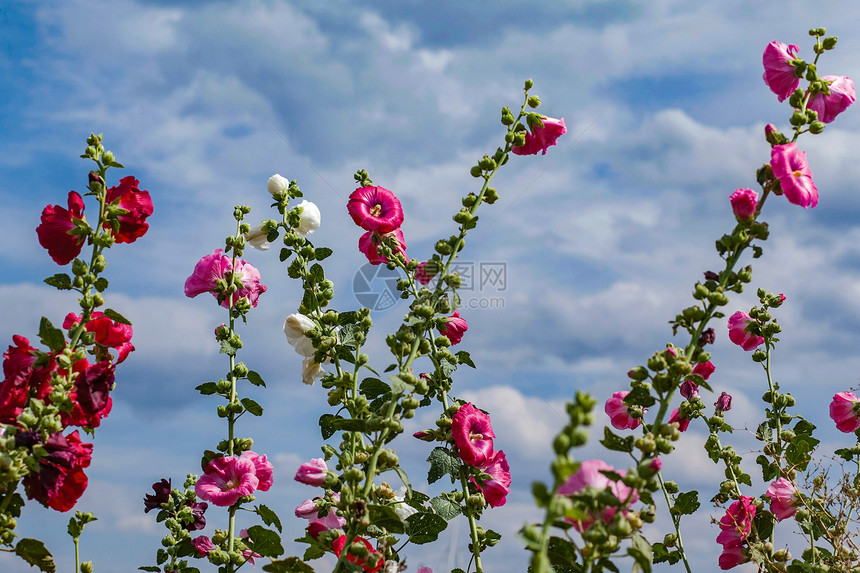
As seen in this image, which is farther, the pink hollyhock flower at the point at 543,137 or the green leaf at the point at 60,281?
the pink hollyhock flower at the point at 543,137

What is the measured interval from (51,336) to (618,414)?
1.88m

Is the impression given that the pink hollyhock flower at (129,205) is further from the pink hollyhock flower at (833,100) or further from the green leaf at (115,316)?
the pink hollyhock flower at (833,100)

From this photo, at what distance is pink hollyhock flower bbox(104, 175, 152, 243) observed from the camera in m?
2.07

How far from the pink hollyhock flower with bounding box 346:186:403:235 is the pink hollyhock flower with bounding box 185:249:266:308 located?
501 millimetres

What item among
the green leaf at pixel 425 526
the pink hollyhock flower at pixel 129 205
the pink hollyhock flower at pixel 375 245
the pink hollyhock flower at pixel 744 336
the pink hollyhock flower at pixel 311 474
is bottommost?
the green leaf at pixel 425 526

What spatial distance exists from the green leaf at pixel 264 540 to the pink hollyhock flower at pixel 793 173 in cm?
197

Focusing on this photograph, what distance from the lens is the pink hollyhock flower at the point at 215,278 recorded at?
2752mm

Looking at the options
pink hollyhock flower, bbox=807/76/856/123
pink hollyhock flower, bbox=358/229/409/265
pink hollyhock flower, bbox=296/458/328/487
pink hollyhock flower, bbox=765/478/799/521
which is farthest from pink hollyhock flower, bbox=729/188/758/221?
pink hollyhock flower, bbox=765/478/799/521

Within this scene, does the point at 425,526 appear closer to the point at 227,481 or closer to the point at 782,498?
the point at 227,481

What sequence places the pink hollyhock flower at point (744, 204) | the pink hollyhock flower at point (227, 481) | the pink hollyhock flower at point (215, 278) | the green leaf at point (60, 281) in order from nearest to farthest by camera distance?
the pink hollyhock flower at point (744, 204)
the green leaf at point (60, 281)
the pink hollyhock flower at point (227, 481)
the pink hollyhock flower at point (215, 278)

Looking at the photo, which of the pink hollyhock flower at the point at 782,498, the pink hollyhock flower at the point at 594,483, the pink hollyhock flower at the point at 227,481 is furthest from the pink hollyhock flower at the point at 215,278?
the pink hollyhock flower at the point at 782,498

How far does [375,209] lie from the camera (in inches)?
108

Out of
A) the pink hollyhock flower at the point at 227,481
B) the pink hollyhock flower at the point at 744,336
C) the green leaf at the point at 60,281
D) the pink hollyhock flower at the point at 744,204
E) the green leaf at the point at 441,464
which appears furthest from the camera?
the pink hollyhock flower at the point at 744,336

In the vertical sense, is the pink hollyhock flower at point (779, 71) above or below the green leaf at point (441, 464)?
above
